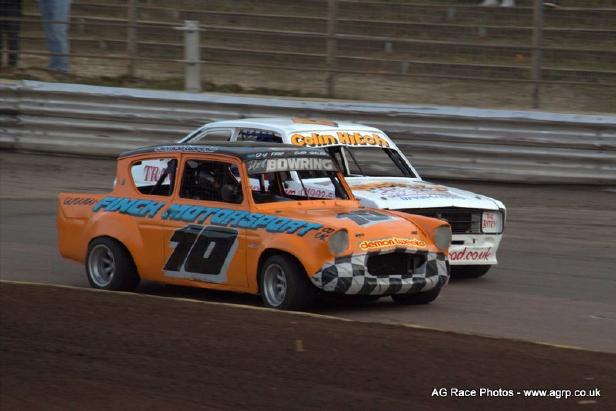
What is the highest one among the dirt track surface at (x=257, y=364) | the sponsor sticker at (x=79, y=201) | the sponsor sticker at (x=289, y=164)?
the sponsor sticker at (x=289, y=164)

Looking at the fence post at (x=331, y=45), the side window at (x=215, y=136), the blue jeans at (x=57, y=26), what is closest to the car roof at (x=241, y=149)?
the side window at (x=215, y=136)

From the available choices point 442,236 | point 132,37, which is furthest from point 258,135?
point 132,37

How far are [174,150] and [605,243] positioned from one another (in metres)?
5.42

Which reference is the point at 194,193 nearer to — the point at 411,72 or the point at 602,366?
the point at 602,366

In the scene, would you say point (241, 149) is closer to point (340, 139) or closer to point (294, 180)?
point (294, 180)

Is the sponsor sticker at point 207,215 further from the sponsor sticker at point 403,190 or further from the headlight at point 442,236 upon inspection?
the sponsor sticker at point 403,190

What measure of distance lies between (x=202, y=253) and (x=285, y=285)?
0.89m

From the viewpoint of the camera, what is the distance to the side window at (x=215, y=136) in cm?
1169

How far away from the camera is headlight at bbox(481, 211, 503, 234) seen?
33.1ft

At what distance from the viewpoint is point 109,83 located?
1958 centimetres

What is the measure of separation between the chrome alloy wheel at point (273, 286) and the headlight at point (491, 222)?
97.4 inches

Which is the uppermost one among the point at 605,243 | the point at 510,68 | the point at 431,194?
the point at 510,68

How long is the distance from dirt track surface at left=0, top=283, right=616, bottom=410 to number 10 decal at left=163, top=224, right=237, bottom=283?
0.55 metres

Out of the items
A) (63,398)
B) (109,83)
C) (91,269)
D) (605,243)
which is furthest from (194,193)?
(109,83)
